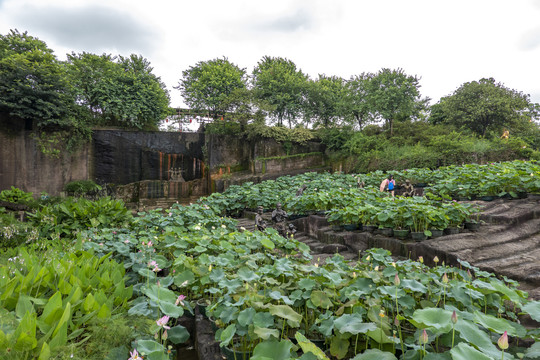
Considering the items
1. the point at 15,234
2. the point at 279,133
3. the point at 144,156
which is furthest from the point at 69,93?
the point at 15,234

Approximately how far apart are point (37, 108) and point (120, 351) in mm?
16526

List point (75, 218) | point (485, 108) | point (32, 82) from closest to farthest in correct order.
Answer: point (75, 218)
point (32, 82)
point (485, 108)

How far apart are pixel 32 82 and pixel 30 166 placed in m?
4.24

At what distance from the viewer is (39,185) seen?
49.0ft

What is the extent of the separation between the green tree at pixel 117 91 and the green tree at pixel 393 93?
13853 millimetres

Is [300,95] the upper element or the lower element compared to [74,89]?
upper

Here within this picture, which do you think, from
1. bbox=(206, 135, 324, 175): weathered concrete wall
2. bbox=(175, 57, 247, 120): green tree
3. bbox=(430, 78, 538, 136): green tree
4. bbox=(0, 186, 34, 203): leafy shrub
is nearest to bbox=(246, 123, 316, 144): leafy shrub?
bbox=(206, 135, 324, 175): weathered concrete wall

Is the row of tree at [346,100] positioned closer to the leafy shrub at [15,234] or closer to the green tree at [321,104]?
the green tree at [321,104]

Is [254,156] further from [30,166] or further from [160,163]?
[30,166]

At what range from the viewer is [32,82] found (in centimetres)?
1366

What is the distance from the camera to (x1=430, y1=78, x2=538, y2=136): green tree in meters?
16.7

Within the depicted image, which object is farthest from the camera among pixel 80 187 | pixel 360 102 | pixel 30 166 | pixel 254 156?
pixel 360 102

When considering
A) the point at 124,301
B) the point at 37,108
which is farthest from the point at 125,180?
the point at 124,301

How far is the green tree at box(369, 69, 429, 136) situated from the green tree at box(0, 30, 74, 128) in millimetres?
17659
